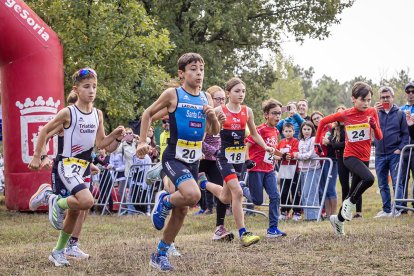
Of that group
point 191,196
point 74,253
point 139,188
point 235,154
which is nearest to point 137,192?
point 139,188

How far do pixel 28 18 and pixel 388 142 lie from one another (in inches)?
303

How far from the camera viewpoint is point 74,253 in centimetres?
730

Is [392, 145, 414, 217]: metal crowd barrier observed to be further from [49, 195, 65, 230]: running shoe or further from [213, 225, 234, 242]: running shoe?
[49, 195, 65, 230]: running shoe

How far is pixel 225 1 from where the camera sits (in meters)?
27.0

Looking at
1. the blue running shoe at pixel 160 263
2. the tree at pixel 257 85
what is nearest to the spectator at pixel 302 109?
the blue running shoe at pixel 160 263

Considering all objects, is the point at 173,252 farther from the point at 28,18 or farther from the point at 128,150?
the point at 28,18

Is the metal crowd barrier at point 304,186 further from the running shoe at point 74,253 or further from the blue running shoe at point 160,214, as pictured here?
the blue running shoe at point 160,214

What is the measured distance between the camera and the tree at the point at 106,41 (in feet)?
59.2

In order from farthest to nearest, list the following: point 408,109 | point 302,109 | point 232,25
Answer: point 232,25
point 302,109
point 408,109

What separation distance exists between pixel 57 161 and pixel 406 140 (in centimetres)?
684

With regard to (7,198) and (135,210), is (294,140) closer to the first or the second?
(135,210)

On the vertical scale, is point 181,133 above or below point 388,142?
above

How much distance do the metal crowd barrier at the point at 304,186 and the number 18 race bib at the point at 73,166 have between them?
5596mm

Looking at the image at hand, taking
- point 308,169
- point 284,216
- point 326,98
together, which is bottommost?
point 284,216
